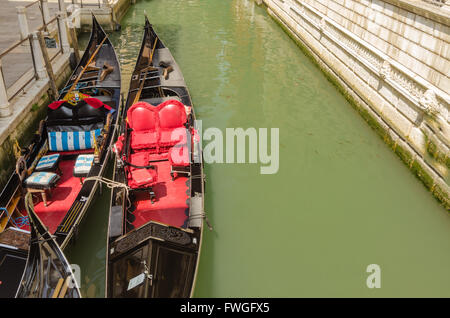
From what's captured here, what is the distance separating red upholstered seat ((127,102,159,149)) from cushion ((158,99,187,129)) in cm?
10

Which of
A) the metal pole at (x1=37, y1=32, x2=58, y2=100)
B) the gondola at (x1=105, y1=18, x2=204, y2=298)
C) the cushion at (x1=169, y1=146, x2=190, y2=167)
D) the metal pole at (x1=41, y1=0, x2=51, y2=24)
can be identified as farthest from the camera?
the metal pole at (x1=41, y1=0, x2=51, y2=24)

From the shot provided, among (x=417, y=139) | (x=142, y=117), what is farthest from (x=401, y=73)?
(x=142, y=117)

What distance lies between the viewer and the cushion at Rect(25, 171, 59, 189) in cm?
479

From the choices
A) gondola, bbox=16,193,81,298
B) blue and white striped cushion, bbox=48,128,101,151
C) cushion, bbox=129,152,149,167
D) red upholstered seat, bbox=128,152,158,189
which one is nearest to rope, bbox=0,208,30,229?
gondola, bbox=16,193,81,298

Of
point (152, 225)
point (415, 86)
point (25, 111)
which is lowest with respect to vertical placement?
point (152, 225)

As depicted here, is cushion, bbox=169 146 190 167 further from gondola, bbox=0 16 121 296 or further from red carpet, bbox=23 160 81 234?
red carpet, bbox=23 160 81 234

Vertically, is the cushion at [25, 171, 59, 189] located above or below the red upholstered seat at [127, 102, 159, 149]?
below

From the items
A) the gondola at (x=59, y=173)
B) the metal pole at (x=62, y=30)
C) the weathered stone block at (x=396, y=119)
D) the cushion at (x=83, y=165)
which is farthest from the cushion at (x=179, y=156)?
the metal pole at (x=62, y=30)

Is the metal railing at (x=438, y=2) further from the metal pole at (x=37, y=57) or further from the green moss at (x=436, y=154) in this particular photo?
the metal pole at (x=37, y=57)

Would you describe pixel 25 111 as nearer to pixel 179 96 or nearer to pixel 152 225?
pixel 179 96

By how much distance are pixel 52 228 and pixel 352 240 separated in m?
4.05

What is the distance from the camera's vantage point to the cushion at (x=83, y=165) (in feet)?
17.4
